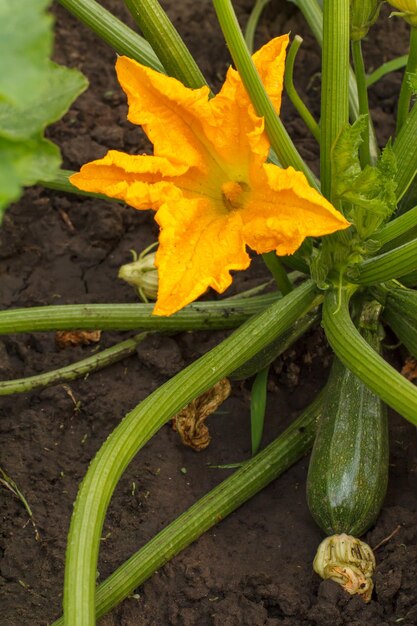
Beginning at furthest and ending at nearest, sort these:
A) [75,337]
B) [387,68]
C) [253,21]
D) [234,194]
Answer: [253,21], [387,68], [75,337], [234,194]

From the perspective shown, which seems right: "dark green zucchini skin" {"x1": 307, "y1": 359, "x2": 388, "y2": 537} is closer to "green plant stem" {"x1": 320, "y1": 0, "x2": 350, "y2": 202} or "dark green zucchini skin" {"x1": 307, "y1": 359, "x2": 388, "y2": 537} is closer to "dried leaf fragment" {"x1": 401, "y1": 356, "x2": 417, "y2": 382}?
"dried leaf fragment" {"x1": 401, "y1": 356, "x2": 417, "y2": 382}

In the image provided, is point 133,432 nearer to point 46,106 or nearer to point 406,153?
point 46,106

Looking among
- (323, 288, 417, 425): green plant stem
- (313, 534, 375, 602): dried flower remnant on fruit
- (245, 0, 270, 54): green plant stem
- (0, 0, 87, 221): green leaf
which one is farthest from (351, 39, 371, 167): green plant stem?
(0, 0, 87, 221): green leaf

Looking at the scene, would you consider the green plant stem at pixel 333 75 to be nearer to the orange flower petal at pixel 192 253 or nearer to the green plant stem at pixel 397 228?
the green plant stem at pixel 397 228

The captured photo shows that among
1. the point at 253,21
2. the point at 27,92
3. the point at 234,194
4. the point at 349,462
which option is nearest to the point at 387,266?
the point at 234,194

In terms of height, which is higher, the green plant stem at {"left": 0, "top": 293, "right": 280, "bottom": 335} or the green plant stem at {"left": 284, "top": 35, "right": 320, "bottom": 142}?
the green plant stem at {"left": 284, "top": 35, "right": 320, "bottom": 142}

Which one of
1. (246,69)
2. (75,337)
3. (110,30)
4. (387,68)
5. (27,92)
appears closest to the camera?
(27,92)

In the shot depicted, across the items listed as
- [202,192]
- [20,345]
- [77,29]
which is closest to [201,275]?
[202,192]
